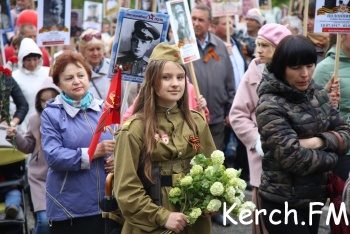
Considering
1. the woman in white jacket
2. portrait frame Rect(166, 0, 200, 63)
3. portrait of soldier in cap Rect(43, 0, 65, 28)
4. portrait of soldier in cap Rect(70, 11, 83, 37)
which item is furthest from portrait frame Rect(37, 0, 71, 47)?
portrait of soldier in cap Rect(70, 11, 83, 37)

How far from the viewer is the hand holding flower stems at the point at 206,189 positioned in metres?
5.00

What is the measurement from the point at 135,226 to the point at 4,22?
6094 mm

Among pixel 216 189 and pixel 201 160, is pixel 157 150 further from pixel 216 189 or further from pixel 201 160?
pixel 216 189

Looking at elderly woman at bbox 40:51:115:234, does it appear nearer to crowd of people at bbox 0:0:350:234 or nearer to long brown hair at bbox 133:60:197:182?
crowd of people at bbox 0:0:350:234

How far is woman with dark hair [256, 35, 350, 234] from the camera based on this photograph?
212 inches

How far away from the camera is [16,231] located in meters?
7.44

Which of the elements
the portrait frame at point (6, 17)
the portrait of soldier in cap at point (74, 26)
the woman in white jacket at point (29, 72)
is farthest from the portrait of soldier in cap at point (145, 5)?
the portrait of soldier in cap at point (74, 26)

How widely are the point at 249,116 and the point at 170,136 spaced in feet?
6.15

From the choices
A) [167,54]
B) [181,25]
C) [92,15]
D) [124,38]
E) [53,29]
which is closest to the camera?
[167,54]

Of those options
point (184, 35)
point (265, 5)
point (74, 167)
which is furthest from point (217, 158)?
point (265, 5)

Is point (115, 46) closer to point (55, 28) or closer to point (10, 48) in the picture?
point (55, 28)

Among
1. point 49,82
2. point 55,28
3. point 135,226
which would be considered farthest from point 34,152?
point 135,226

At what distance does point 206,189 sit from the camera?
5.03 meters

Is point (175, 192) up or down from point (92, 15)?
down
